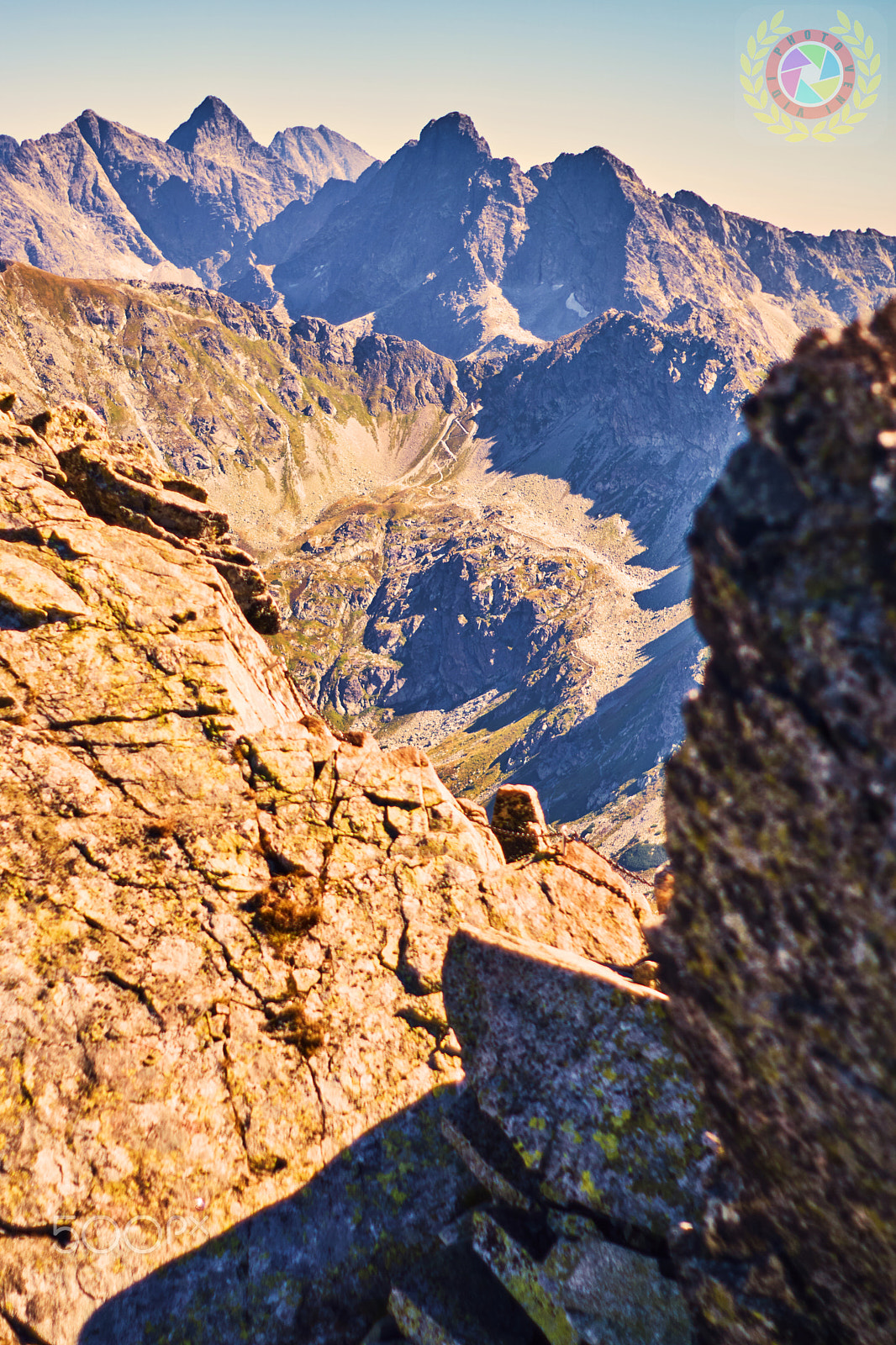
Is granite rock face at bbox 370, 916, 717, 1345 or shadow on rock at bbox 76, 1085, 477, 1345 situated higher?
granite rock face at bbox 370, 916, 717, 1345

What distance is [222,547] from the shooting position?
117 feet

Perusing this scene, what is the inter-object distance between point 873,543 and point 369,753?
19.3 m

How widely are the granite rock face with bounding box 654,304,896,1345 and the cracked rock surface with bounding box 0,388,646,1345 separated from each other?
26.7 feet

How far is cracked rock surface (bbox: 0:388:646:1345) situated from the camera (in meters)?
13.0

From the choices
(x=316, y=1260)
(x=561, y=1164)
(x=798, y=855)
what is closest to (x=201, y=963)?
(x=316, y=1260)

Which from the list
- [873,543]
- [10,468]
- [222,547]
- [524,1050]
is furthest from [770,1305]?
[222,547]

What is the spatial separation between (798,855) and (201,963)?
1471 cm

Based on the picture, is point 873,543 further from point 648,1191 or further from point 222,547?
point 222,547

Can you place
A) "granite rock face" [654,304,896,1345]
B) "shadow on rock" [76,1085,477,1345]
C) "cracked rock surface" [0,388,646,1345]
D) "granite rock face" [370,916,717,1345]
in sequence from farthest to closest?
"cracked rock surface" [0,388,646,1345] < "shadow on rock" [76,1085,477,1345] < "granite rock face" [370,916,717,1345] < "granite rock face" [654,304,896,1345]

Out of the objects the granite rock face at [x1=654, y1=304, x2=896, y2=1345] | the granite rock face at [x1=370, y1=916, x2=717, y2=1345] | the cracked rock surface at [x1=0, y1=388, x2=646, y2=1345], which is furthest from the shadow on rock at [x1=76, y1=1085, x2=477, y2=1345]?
the granite rock face at [x1=654, y1=304, x2=896, y2=1345]

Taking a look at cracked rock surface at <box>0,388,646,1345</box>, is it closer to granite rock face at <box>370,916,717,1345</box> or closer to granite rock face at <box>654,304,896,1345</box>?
granite rock face at <box>370,916,717,1345</box>

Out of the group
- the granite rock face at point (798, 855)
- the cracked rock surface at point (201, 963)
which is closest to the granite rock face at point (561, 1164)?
the granite rock face at point (798, 855)

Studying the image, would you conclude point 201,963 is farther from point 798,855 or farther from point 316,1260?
point 798,855

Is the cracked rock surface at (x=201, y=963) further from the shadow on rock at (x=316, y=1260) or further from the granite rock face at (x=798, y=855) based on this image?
the granite rock face at (x=798, y=855)
